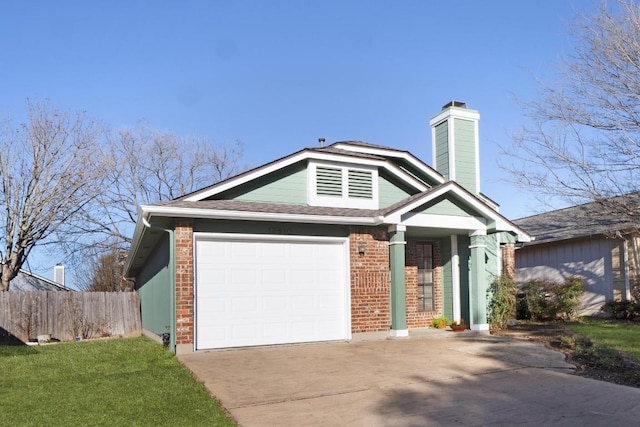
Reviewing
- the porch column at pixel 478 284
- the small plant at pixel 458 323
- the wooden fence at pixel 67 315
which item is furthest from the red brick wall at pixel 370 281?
the wooden fence at pixel 67 315

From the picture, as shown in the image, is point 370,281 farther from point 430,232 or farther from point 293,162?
point 293,162

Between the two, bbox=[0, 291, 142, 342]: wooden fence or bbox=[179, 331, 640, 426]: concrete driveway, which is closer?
bbox=[179, 331, 640, 426]: concrete driveway

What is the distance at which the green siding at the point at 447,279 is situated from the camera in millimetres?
14367

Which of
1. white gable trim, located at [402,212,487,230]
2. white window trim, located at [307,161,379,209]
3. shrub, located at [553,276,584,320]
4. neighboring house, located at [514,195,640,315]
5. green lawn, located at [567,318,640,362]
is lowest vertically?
A: green lawn, located at [567,318,640,362]

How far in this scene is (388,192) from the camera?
45.7 ft

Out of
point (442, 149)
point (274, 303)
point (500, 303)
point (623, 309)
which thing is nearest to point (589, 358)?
point (500, 303)

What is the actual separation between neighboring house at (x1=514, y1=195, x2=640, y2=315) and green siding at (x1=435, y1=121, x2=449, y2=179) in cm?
508

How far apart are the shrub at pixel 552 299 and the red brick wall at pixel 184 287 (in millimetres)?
11021

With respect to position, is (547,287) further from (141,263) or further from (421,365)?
(141,263)

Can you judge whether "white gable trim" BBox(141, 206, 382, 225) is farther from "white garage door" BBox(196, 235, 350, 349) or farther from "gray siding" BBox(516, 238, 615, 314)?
"gray siding" BBox(516, 238, 615, 314)

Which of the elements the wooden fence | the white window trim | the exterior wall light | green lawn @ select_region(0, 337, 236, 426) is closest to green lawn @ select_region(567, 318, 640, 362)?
the exterior wall light

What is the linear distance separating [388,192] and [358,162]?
4.27 ft

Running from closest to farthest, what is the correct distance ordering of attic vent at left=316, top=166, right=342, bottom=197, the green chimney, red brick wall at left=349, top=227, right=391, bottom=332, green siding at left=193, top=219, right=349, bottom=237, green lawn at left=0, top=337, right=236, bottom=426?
green lawn at left=0, top=337, right=236, bottom=426, green siding at left=193, top=219, right=349, bottom=237, red brick wall at left=349, top=227, right=391, bottom=332, attic vent at left=316, top=166, right=342, bottom=197, the green chimney

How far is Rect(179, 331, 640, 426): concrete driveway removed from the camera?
19.9 ft
